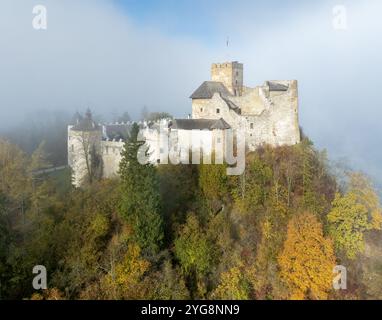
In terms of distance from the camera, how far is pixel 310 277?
32.4 metres

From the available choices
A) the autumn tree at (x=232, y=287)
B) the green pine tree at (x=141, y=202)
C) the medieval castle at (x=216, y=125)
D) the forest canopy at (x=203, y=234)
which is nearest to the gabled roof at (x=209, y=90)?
the medieval castle at (x=216, y=125)

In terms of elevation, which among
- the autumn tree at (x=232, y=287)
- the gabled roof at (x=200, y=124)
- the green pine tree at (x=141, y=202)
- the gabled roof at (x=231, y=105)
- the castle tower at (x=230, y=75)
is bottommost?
the autumn tree at (x=232, y=287)

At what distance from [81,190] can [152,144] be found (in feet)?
21.2

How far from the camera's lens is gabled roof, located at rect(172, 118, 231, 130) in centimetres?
3919

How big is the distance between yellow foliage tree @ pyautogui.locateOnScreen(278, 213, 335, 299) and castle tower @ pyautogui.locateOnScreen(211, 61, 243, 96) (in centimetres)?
1634

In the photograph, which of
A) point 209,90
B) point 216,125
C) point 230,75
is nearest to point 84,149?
point 216,125

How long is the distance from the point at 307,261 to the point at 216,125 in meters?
12.4

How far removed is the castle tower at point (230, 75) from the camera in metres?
46.0

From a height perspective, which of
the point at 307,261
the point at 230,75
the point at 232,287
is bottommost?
the point at 232,287

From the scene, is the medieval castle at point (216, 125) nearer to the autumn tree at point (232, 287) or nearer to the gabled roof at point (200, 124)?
the gabled roof at point (200, 124)

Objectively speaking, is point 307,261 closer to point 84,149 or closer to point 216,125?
point 216,125

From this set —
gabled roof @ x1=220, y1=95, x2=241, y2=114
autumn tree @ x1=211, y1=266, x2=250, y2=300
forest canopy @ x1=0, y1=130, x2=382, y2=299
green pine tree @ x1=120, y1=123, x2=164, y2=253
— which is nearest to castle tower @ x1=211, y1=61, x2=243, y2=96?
gabled roof @ x1=220, y1=95, x2=241, y2=114

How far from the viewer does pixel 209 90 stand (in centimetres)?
4466

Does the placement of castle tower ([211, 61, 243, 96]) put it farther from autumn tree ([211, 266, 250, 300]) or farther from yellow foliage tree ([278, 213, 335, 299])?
autumn tree ([211, 266, 250, 300])
